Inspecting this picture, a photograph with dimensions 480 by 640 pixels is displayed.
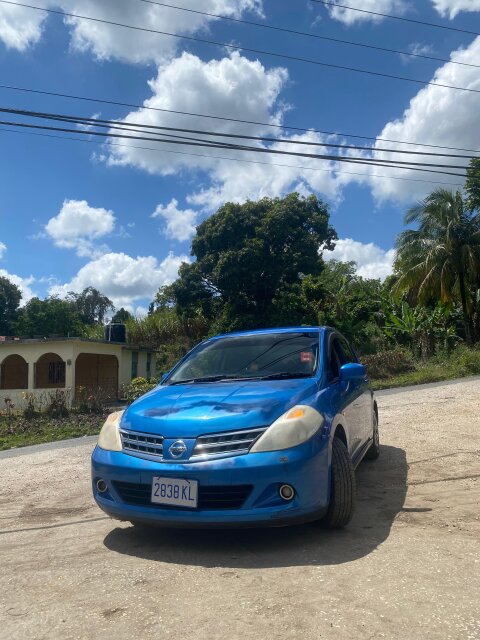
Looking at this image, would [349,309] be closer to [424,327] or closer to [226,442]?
[424,327]

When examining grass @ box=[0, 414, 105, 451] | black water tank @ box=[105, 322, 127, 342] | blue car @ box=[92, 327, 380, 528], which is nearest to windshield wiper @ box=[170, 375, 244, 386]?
blue car @ box=[92, 327, 380, 528]

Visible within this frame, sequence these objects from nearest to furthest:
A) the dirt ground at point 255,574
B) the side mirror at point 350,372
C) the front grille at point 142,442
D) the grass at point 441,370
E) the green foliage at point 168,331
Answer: the dirt ground at point 255,574
the front grille at point 142,442
the side mirror at point 350,372
the grass at point 441,370
the green foliage at point 168,331

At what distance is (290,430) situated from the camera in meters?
3.74

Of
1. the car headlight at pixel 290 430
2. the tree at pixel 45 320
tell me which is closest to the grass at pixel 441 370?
the car headlight at pixel 290 430

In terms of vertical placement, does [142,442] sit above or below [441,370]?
below

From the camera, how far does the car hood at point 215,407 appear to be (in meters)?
3.79

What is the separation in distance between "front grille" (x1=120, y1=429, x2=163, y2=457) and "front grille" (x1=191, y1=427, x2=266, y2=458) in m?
0.29

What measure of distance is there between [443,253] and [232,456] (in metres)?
21.1

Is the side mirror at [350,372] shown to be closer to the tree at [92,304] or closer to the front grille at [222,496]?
the front grille at [222,496]

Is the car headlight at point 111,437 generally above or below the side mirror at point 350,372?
below

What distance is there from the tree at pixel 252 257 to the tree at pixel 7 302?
104 ft

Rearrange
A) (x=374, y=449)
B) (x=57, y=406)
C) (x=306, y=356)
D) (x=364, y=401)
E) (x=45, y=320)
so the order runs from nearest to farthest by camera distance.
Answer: (x=306, y=356), (x=364, y=401), (x=374, y=449), (x=57, y=406), (x=45, y=320)

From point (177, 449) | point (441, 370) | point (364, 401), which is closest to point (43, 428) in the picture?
point (364, 401)

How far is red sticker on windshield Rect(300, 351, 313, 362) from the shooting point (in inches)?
194
